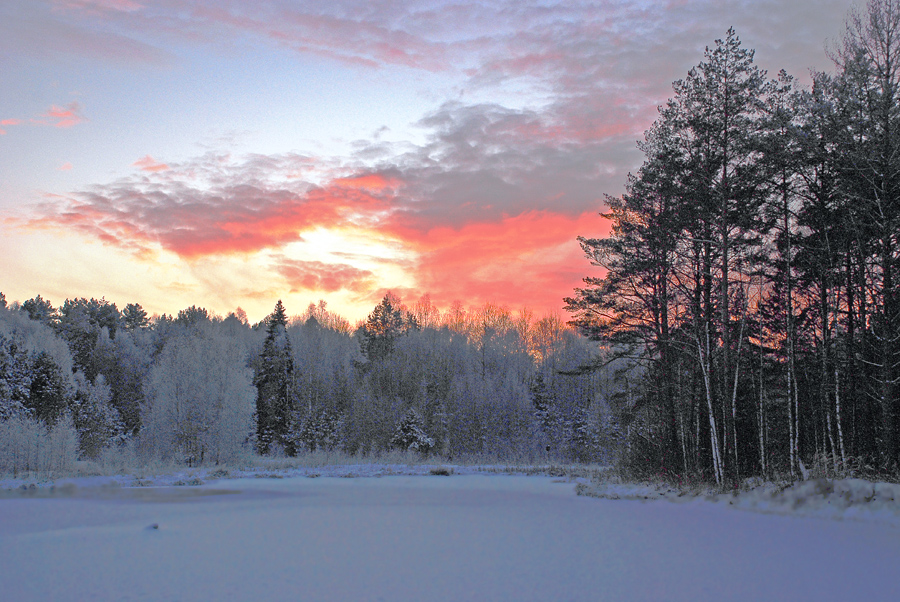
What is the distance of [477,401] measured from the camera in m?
62.7

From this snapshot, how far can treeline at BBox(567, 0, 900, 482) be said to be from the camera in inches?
640

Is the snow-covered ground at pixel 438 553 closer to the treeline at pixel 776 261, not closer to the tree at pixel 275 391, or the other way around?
the treeline at pixel 776 261

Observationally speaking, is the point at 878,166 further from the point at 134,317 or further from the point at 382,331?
the point at 134,317

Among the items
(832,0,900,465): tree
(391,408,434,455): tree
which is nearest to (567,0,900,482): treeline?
(832,0,900,465): tree

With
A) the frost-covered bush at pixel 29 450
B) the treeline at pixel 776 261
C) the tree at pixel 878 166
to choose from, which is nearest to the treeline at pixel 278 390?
the frost-covered bush at pixel 29 450

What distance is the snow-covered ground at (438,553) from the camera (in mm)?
6336

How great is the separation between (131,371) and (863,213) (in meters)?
60.6

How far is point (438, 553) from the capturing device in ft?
28.1

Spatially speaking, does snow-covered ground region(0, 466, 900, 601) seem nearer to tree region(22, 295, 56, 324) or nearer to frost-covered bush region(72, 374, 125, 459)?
frost-covered bush region(72, 374, 125, 459)

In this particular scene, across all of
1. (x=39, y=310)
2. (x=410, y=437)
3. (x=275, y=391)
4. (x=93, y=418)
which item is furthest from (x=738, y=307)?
(x=39, y=310)

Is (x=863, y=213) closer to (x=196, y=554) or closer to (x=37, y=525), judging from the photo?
(x=196, y=554)

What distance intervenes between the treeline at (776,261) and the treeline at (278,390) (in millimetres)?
6035

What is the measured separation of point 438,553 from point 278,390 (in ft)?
161

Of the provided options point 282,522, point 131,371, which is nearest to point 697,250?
point 282,522
